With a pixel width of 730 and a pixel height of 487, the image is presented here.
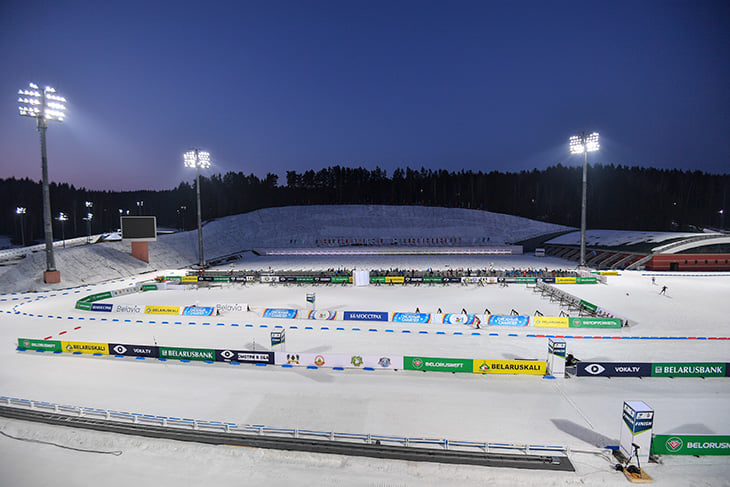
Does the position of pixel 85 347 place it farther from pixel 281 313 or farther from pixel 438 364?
pixel 438 364

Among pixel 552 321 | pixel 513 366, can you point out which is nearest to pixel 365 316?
pixel 513 366

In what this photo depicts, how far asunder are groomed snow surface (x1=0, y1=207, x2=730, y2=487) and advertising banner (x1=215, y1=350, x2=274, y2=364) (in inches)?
14.2

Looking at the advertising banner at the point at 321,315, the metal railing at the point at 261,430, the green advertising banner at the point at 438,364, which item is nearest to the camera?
the metal railing at the point at 261,430

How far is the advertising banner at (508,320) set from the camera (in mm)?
21266

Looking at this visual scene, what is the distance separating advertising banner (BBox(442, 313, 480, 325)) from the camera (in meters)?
21.2

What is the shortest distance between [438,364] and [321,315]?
10.0m

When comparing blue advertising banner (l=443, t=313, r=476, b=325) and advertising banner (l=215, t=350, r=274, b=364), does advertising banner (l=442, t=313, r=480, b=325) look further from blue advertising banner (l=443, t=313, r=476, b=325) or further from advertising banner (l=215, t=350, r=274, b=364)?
advertising banner (l=215, t=350, r=274, b=364)

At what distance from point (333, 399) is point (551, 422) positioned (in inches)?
282

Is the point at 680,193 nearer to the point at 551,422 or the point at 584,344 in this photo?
the point at 584,344

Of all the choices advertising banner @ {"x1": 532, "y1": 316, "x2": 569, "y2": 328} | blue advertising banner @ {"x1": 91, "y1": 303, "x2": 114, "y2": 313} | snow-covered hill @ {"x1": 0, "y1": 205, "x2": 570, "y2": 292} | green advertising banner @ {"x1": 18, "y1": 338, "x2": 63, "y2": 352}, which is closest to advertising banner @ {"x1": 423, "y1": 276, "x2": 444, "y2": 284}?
advertising banner @ {"x1": 532, "y1": 316, "x2": 569, "y2": 328}

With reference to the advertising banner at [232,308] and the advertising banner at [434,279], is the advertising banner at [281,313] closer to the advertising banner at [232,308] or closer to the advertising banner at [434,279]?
the advertising banner at [232,308]

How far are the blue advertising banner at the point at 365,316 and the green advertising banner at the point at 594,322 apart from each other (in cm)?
1121

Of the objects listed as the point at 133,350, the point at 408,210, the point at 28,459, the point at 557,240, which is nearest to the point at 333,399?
the point at 28,459

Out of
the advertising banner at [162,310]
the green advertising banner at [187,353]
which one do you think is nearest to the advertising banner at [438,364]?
the green advertising banner at [187,353]
